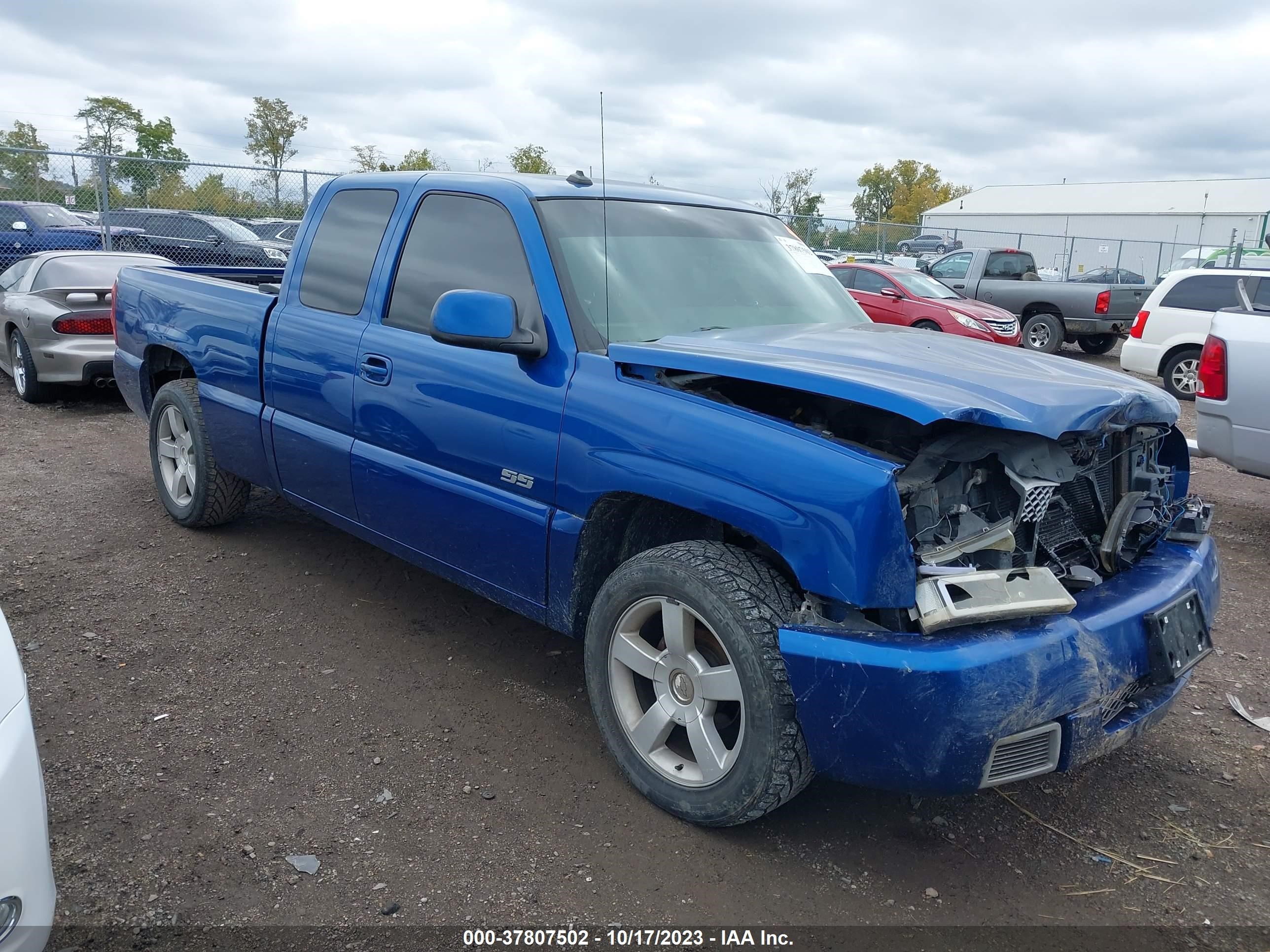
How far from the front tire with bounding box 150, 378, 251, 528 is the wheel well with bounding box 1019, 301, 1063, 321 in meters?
14.6

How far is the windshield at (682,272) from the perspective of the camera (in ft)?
11.3

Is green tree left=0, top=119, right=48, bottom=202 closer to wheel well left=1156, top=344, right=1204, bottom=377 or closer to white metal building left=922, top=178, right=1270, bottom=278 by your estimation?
wheel well left=1156, top=344, right=1204, bottom=377

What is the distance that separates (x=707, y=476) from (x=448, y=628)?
82.0 inches

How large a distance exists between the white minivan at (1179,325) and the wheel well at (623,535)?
11.2m

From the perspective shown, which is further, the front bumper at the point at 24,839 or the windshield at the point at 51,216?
the windshield at the point at 51,216

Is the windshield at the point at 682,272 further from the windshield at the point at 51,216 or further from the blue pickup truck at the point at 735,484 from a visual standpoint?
the windshield at the point at 51,216

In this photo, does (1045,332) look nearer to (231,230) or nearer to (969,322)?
(969,322)

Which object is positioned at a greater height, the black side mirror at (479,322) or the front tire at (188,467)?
the black side mirror at (479,322)

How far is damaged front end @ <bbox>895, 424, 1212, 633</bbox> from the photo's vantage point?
251 cm

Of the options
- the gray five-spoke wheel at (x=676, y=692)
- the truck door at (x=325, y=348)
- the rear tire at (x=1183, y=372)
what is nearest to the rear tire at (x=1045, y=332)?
the rear tire at (x=1183, y=372)

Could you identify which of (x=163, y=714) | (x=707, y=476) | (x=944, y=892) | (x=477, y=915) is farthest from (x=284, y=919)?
(x=944, y=892)

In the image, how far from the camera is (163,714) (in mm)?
3561

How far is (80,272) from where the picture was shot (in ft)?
30.1

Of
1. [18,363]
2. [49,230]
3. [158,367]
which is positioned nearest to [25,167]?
[49,230]
